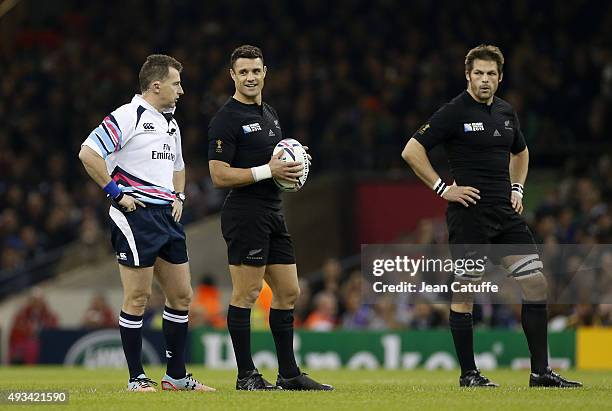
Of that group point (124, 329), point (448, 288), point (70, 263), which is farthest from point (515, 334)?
point (70, 263)

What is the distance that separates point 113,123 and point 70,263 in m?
Answer: 14.3

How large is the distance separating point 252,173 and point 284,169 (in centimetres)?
23

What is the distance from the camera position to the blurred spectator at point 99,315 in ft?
62.4

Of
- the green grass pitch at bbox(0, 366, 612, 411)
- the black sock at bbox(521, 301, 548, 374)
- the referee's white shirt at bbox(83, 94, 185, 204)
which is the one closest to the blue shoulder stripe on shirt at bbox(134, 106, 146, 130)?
the referee's white shirt at bbox(83, 94, 185, 204)

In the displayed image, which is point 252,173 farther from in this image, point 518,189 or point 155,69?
point 518,189

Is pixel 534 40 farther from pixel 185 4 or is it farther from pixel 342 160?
pixel 185 4

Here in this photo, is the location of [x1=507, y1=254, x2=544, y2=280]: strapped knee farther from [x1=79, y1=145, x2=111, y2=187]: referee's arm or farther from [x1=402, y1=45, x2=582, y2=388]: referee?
[x1=79, y1=145, x2=111, y2=187]: referee's arm

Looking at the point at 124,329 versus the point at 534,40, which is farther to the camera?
the point at 534,40

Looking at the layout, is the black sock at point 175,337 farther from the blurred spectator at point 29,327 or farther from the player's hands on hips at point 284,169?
the blurred spectator at point 29,327

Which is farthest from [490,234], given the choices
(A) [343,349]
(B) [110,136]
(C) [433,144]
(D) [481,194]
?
(A) [343,349]

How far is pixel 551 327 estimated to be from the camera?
54.4 feet

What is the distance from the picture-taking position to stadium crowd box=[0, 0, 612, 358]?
67.7 ft

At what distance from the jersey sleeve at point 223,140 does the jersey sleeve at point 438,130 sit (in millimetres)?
1435

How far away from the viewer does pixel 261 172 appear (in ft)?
29.8
